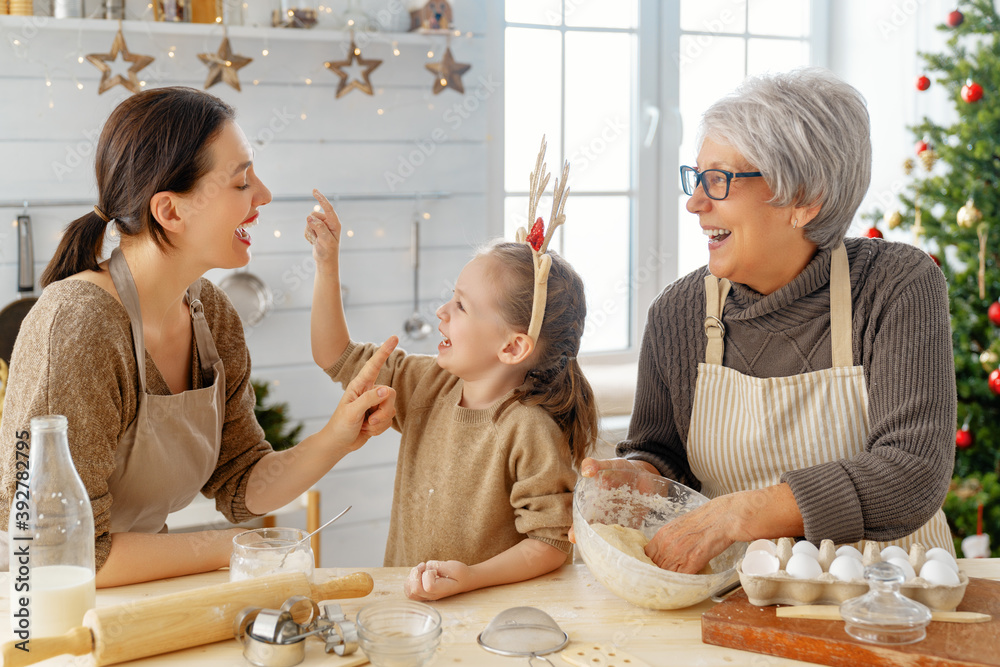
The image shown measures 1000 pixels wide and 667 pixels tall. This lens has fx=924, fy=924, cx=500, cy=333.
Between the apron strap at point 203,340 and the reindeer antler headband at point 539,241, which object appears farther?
the apron strap at point 203,340

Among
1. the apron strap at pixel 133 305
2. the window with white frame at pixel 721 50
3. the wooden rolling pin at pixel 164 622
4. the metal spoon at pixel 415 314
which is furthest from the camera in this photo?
the window with white frame at pixel 721 50

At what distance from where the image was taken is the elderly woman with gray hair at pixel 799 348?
128 cm

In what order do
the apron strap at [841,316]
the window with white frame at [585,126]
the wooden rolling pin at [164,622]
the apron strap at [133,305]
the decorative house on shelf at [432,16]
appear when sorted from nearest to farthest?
1. the wooden rolling pin at [164,622]
2. the apron strap at [133,305]
3. the apron strap at [841,316]
4. the decorative house on shelf at [432,16]
5. the window with white frame at [585,126]

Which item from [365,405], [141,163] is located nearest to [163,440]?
[365,405]

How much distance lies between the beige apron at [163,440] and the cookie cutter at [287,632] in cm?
42

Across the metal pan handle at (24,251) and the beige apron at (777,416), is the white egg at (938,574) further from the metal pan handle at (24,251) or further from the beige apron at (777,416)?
the metal pan handle at (24,251)

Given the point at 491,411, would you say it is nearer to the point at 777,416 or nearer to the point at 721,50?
the point at 777,416

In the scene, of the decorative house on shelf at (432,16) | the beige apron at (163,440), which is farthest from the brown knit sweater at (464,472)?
the decorative house on shelf at (432,16)

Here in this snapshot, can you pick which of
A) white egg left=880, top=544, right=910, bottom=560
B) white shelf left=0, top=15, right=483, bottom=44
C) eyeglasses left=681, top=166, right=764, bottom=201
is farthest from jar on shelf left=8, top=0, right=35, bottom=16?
white egg left=880, top=544, right=910, bottom=560

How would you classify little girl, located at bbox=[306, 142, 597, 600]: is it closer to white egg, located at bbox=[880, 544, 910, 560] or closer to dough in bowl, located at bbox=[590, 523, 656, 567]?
dough in bowl, located at bbox=[590, 523, 656, 567]

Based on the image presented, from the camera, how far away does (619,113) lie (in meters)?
3.53

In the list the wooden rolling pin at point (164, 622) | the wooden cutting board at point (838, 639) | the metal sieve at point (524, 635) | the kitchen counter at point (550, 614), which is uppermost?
the wooden rolling pin at point (164, 622)

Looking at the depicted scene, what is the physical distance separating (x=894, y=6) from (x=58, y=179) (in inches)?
118

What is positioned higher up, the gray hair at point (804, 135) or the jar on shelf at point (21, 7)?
the jar on shelf at point (21, 7)
